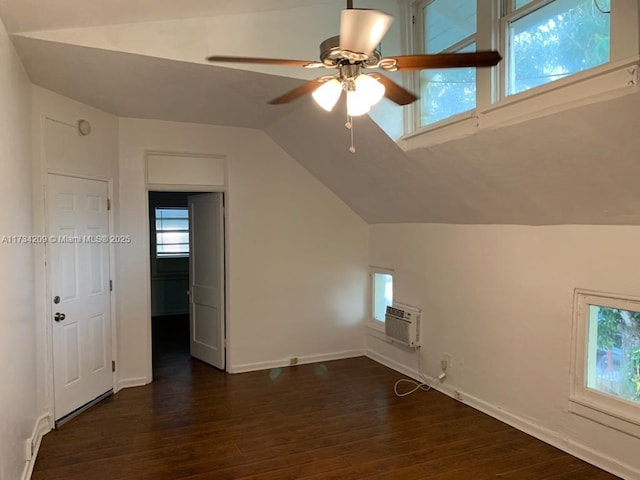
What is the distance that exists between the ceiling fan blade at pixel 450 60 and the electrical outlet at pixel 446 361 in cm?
295

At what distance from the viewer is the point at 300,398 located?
4113 mm

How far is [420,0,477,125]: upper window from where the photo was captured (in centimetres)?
316

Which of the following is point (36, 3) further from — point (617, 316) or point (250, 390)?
point (617, 316)

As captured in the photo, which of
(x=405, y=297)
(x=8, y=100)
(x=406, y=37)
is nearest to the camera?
(x=8, y=100)

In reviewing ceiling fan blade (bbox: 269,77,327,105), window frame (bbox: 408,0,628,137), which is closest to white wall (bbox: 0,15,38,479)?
ceiling fan blade (bbox: 269,77,327,105)

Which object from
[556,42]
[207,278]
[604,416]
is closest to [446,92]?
[556,42]

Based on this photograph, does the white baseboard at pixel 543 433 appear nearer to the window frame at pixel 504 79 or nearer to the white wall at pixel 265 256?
the white wall at pixel 265 256

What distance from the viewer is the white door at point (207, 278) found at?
16.0ft

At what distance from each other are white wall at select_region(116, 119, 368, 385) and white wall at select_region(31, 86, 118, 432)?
50cm

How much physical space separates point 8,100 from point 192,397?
2.84m

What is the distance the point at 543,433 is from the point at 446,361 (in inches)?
41.6

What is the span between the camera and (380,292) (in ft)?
17.6

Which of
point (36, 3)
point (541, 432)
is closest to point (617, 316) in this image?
point (541, 432)

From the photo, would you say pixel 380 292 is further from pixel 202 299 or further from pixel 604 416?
pixel 604 416
